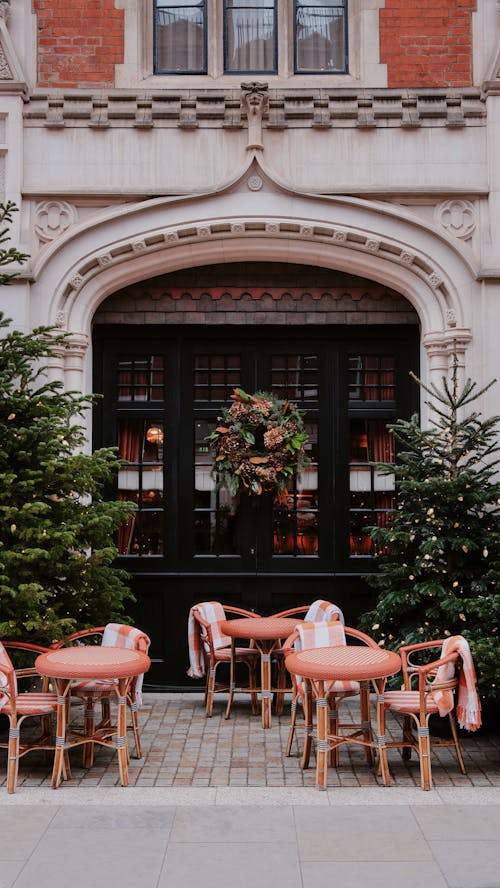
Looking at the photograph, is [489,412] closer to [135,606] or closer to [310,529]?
[310,529]

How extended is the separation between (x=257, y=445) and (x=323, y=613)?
1988mm

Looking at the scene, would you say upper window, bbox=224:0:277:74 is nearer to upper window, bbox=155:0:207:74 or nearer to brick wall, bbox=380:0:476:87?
upper window, bbox=155:0:207:74

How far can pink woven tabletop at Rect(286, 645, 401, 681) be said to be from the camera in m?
6.00

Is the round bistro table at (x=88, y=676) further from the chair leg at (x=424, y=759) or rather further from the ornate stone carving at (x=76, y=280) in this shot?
the ornate stone carving at (x=76, y=280)

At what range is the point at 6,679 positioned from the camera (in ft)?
20.2

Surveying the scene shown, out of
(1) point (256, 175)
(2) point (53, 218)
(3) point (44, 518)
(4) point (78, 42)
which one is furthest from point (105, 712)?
(4) point (78, 42)

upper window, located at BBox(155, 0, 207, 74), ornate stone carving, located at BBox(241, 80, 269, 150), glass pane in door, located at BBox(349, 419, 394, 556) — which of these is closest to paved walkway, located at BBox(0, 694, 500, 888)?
glass pane in door, located at BBox(349, 419, 394, 556)

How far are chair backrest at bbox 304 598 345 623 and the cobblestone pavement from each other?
37.6 inches

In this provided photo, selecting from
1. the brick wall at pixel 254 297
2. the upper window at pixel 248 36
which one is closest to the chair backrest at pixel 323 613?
the brick wall at pixel 254 297

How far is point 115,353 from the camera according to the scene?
9.36 metres

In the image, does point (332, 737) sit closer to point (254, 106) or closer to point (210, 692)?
point (210, 692)

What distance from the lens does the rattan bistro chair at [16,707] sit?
238 inches

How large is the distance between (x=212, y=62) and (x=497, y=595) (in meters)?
6.02

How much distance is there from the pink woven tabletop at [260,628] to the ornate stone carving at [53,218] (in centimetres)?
419
